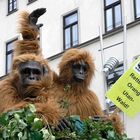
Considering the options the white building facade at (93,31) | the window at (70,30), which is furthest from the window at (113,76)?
the window at (70,30)

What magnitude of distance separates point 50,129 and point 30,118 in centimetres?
25

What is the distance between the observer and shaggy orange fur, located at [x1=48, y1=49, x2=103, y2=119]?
458cm

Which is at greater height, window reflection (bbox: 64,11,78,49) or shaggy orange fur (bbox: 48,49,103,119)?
window reflection (bbox: 64,11,78,49)

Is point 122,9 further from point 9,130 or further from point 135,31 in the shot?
point 9,130

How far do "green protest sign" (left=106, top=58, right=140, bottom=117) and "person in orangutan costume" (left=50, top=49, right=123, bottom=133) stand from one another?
2.65 meters

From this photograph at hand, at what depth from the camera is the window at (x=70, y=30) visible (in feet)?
54.0

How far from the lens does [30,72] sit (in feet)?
13.5

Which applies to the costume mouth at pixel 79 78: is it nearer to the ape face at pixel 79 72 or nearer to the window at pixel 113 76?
the ape face at pixel 79 72

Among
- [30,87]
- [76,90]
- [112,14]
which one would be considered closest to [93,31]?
[112,14]

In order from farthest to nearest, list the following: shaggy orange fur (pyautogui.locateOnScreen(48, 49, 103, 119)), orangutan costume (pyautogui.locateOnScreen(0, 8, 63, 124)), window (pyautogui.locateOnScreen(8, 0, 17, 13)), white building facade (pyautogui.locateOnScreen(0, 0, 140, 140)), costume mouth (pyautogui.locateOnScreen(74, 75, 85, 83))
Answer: window (pyautogui.locateOnScreen(8, 0, 17, 13)) < white building facade (pyautogui.locateOnScreen(0, 0, 140, 140)) < costume mouth (pyautogui.locateOnScreen(74, 75, 85, 83)) < shaggy orange fur (pyautogui.locateOnScreen(48, 49, 103, 119)) < orangutan costume (pyautogui.locateOnScreen(0, 8, 63, 124))

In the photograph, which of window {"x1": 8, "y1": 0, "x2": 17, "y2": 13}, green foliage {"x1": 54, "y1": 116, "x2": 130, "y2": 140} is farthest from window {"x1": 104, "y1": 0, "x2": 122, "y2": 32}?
green foliage {"x1": 54, "y1": 116, "x2": 130, "y2": 140}

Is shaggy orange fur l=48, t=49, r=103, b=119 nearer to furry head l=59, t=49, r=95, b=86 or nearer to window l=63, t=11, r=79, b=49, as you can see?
furry head l=59, t=49, r=95, b=86

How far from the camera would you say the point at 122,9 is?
15125 mm

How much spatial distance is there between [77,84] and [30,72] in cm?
70
